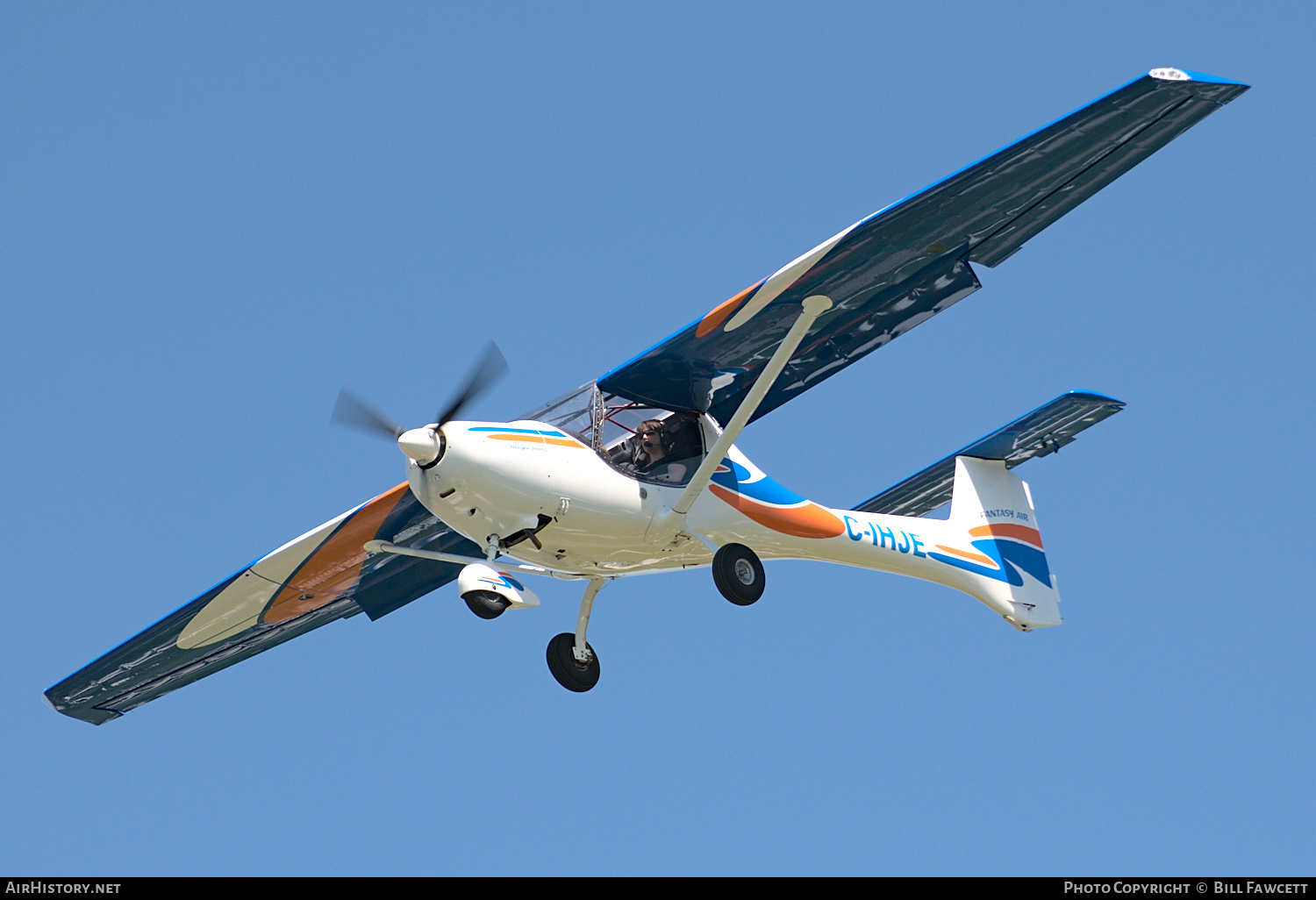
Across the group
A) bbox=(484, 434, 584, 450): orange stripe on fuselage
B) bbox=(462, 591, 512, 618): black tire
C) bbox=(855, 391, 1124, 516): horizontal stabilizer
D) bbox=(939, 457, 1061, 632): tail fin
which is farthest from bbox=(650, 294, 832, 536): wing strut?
bbox=(939, 457, 1061, 632): tail fin

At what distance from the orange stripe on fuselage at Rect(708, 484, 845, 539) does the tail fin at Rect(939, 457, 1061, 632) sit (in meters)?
1.90

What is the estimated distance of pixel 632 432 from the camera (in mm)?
13859

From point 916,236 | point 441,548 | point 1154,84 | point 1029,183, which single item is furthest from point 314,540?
point 1154,84

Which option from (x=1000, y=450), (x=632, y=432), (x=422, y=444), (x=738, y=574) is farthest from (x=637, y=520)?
(x=1000, y=450)

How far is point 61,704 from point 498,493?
6.88 m

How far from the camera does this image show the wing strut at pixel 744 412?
13.3 m

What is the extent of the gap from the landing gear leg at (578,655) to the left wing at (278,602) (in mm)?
1581

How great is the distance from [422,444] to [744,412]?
275 cm

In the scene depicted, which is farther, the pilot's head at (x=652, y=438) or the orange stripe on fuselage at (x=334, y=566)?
the orange stripe on fuselage at (x=334, y=566)

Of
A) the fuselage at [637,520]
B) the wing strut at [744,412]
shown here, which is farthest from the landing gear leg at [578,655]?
the wing strut at [744,412]

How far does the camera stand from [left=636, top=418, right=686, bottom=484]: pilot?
13773mm

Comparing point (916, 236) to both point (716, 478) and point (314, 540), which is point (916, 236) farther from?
point (314, 540)

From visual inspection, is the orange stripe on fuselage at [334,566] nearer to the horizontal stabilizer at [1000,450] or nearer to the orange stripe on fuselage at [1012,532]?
the horizontal stabilizer at [1000,450]

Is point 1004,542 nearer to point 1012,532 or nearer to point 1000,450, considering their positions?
point 1012,532
